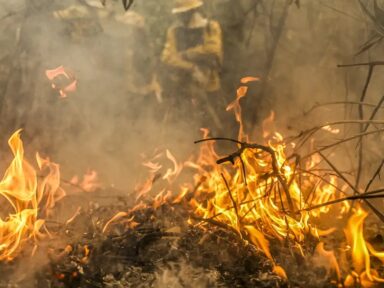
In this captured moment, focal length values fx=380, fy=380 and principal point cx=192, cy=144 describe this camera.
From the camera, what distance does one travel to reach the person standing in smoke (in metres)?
5.06

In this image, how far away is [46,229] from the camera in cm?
359

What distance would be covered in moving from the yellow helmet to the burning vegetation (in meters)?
0.03

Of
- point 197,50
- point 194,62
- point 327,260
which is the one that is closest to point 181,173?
point 194,62

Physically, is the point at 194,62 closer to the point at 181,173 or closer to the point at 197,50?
the point at 197,50

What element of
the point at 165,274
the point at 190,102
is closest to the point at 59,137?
the point at 190,102

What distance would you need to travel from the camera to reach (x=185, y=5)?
198 inches

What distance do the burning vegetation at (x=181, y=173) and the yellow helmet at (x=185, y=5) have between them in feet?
0.09

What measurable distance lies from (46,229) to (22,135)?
69.4 inches

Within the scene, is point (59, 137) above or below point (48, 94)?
below

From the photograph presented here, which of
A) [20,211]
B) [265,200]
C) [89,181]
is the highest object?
[265,200]

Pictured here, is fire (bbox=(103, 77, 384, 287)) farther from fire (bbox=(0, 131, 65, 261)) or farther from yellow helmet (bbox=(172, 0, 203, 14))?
yellow helmet (bbox=(172, 0, 203, 14))

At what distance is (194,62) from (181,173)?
1.52 m

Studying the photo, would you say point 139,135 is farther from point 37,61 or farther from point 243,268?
point 243,268

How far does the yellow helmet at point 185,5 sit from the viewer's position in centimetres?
500
